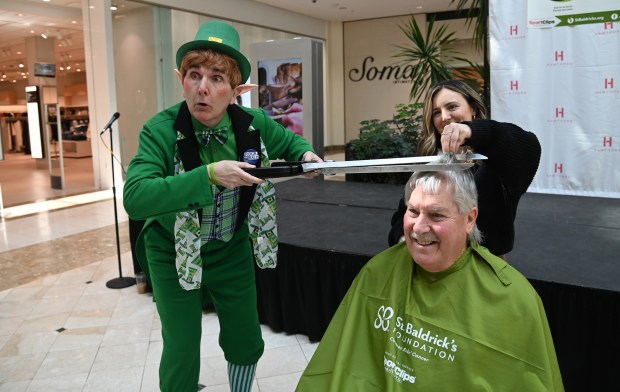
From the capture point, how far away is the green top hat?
1457 mm

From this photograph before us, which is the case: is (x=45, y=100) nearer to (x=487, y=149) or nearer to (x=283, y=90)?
(x=283, y=90)

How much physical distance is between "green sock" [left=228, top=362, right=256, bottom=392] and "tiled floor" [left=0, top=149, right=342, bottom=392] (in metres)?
0.59

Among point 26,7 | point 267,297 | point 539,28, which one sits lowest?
point 267,297

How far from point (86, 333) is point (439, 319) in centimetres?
253

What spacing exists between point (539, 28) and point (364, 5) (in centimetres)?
840

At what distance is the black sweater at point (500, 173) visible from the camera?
1.47 metres

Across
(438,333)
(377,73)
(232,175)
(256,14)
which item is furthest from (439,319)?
(377,73)

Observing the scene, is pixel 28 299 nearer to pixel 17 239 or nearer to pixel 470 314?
pixel 17 239

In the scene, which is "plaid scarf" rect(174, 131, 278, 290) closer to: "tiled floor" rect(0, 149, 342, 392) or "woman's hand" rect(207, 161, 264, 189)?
"woman's hand" rect(207, 161, 264, 189)

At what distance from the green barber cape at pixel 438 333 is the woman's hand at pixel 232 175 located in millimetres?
489

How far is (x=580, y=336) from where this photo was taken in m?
2.09

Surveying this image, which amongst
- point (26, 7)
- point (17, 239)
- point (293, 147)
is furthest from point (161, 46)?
point (293, 147)

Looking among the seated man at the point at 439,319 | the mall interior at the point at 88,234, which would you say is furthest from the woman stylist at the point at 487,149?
the mall interior at the point at 88,234

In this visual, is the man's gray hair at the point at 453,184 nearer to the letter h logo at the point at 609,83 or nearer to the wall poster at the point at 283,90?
the letter h logo at the point at 609,83
